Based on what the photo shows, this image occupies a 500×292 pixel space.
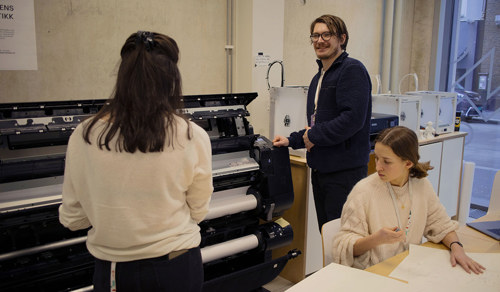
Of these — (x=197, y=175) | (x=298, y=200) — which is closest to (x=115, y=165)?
(x=197, y=175)

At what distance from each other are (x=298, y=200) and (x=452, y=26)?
3.08 meters

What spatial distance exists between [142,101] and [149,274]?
489 mm

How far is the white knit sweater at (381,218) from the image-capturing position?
5.11 ft

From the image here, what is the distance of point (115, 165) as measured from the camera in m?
1.10

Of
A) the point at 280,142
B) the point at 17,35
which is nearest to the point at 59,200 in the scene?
the point at 17,35

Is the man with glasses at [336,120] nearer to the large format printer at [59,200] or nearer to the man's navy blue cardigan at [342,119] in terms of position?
the man's navy blue cardigan at [342,119]

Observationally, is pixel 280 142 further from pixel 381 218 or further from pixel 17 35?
pixel 17 35

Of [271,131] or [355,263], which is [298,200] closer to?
[271,131]

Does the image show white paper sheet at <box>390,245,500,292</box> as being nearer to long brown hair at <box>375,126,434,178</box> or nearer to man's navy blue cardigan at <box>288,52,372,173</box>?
long brown hair at <box>375,126,434,178</box>

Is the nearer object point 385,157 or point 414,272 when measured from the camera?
point 414,272

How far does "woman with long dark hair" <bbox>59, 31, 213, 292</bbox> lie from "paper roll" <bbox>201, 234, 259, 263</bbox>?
2.52 ft

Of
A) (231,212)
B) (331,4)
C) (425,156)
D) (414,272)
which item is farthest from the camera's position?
(331,4)

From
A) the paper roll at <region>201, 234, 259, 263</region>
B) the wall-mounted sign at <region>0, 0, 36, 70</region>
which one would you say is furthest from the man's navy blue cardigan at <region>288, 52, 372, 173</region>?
the wall-mounted sign at <region>0, 0, 36, 70</region>

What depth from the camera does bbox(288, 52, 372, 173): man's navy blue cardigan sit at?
1998 millimetres
